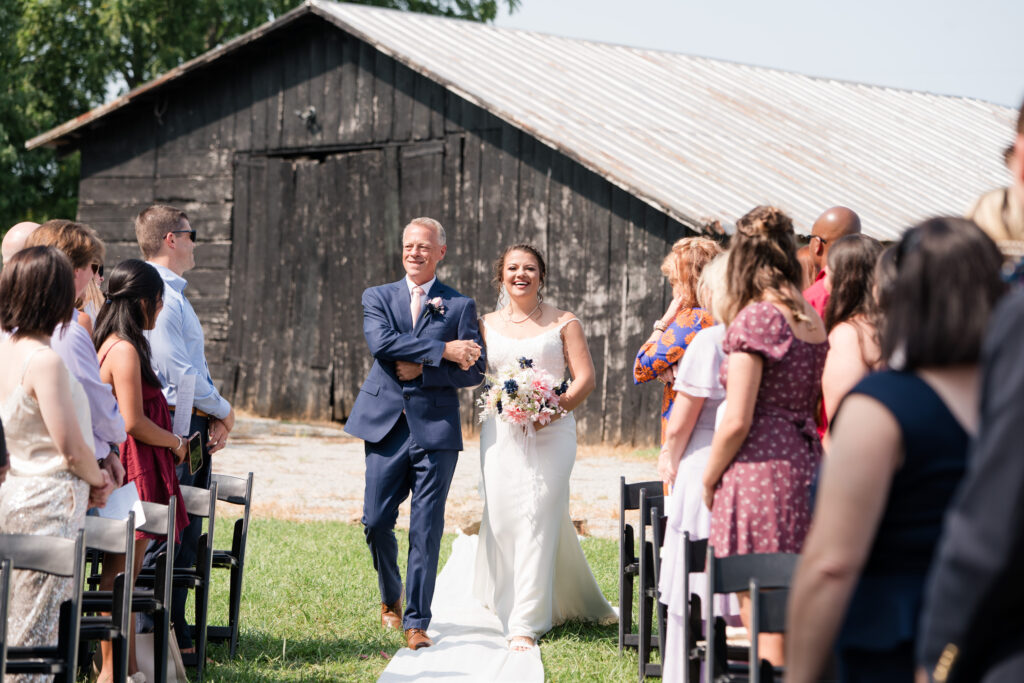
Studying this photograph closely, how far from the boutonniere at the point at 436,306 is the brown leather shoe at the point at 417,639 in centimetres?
176

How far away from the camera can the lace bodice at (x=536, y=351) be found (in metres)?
6.66

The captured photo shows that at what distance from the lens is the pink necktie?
6730mm

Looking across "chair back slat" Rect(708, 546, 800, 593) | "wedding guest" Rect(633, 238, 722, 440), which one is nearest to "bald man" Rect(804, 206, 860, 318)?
"wedding guest" Rect(633, 238, 722, 440)

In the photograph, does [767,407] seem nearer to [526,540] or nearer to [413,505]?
[526,540]

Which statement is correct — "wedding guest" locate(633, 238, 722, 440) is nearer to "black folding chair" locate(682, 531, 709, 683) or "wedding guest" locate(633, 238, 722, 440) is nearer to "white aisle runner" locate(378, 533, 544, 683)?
"black folding chair" locate(682, 531, 709, 683)

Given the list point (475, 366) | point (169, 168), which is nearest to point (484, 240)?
point (169, 168)

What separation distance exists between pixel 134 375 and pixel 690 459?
243 cm

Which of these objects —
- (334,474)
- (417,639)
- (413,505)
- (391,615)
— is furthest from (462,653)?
(334,474)

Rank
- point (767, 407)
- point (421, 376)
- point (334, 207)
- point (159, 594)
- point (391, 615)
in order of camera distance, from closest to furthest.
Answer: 1. point (767, 407)
2. point (159, 594)
3. point (421, 376)
4. point (391, 615)
5. point (334, 207)

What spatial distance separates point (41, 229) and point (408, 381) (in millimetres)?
2140

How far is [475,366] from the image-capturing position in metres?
6.66

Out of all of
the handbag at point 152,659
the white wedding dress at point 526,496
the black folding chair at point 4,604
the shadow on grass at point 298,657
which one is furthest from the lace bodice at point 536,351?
the black folding chair at point 4,604

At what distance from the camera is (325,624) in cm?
682

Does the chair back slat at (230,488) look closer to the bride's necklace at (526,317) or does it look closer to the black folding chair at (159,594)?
the black folding chair at (159,594)
